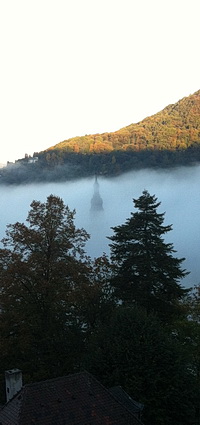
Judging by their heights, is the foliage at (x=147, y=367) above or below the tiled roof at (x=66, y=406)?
below

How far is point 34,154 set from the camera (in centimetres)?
15600

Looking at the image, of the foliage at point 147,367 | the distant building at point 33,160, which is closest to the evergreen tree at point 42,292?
the foliage at point 147,367

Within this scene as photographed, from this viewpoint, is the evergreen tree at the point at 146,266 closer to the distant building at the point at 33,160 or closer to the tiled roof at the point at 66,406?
the tiled roof at the point at 66,406

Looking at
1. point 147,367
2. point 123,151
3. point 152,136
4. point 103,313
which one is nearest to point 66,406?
point 147,367

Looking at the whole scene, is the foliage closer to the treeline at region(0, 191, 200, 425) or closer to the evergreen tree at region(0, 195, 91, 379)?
the treeline at region(0, 191, 200, 425)

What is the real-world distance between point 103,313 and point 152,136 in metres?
116

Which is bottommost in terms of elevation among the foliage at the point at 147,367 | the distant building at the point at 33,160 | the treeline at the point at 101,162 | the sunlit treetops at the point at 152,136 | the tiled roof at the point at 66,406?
the foliage at the point at 147,367

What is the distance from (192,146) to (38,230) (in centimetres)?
11347

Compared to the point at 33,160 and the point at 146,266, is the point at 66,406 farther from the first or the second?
the point at 33,160

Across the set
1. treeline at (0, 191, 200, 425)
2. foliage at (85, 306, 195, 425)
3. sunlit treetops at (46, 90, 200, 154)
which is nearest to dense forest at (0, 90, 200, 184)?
sunlit treetops at (46, 90, 200, 154)

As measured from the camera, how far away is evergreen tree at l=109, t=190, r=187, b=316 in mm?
32156

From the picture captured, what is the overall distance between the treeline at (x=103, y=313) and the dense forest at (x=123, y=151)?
105658 mm

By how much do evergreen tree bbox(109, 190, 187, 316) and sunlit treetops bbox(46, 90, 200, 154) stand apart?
104774 millimetres

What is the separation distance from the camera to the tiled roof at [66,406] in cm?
1556
